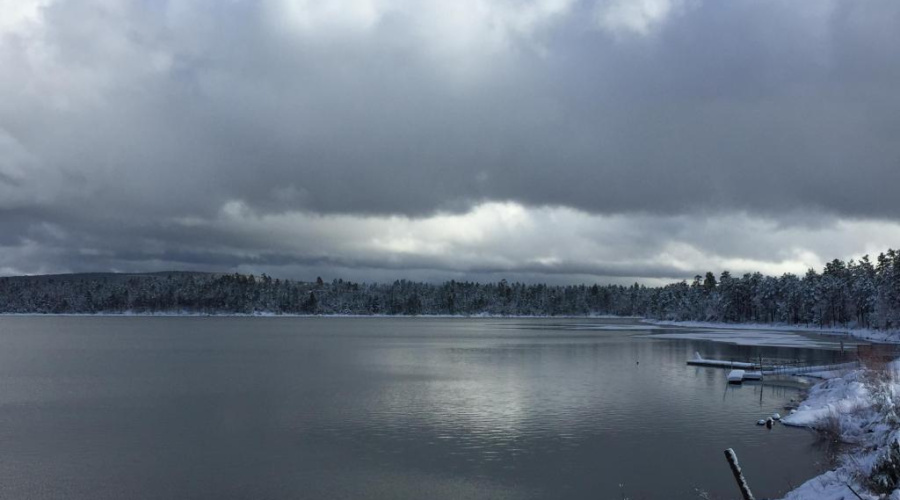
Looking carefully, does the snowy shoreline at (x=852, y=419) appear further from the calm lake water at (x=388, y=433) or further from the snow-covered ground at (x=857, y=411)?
the calm lake water at (x=388, y=433)

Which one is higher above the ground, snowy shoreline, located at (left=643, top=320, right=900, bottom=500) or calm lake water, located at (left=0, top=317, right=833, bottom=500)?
snowy shoreline, located at (left=643, top=320, right=900, bottom=500)

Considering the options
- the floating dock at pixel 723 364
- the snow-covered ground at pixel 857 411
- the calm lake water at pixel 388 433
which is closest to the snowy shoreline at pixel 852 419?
the snow-covered ground at pixel 857 411

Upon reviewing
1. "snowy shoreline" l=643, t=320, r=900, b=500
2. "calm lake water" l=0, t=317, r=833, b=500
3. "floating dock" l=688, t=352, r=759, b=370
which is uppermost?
"snowy shoreline" l=643, t=320, r=900, b=500

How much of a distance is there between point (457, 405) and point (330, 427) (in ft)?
42.8

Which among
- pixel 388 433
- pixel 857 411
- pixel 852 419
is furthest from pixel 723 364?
pixel 388 433

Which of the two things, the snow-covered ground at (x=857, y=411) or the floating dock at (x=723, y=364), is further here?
the floating dock at (x=723, y=364)

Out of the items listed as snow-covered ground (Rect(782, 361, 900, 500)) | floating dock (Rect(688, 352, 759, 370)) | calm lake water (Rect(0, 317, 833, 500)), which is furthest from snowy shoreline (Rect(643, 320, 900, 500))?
floating dock (Rect(688, 352, 759, 370))

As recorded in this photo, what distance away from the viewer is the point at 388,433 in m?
44.4

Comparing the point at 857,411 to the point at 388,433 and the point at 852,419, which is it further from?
the point at 388,433

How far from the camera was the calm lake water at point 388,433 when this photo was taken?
32.8 meters

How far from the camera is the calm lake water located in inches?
1293

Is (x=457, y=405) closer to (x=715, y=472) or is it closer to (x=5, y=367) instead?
(x=715, y=472)

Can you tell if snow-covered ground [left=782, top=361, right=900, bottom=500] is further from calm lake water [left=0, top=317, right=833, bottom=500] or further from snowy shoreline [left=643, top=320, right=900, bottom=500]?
calm lake water [left=0, top=317, right=833, bottom=500]

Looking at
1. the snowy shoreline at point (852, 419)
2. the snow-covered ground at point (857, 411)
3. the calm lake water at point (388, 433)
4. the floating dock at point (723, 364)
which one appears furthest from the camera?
the floating dock at point (723, 364)
